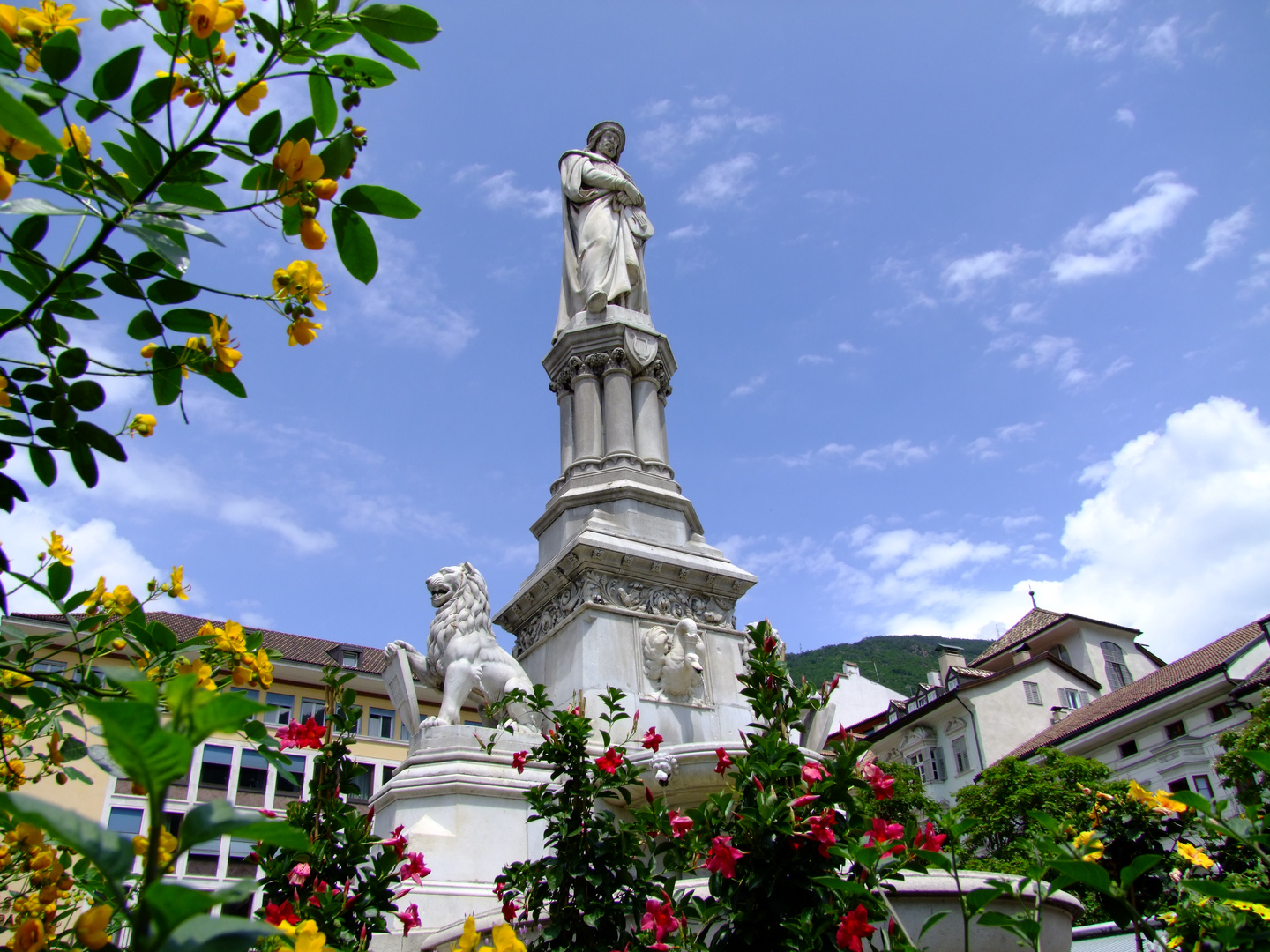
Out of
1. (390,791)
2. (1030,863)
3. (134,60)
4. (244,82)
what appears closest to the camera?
(134,60)

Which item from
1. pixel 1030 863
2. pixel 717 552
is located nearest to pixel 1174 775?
pixel 717 552

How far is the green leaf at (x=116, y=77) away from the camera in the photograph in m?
2.12

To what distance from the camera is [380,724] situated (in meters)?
40.6

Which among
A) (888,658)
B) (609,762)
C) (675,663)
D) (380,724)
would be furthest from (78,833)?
(888,658)

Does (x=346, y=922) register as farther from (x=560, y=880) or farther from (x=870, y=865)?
(x=870, y=865)

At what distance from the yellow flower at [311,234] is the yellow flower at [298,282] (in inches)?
10.7

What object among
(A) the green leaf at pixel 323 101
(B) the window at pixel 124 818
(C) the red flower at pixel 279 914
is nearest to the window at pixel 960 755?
(B) the window at pixel 124 818

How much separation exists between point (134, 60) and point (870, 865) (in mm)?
3113

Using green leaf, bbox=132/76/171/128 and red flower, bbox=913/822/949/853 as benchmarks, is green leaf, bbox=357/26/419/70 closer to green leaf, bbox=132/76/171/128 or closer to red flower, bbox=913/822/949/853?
green leaf, bbox=132/76/171/128

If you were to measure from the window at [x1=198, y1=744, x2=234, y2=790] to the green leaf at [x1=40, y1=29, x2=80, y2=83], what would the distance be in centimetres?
3811

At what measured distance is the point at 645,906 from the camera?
13.1ft

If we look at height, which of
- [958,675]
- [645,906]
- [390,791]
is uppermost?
[958,675]

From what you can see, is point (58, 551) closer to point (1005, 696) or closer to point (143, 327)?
point (143, 327)

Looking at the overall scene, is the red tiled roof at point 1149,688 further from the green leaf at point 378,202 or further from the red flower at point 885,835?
the green leaf at point 378,202
